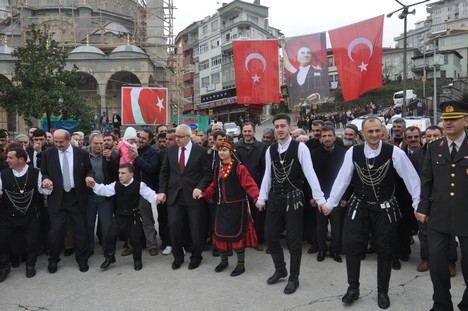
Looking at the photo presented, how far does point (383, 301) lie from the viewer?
4.12 m

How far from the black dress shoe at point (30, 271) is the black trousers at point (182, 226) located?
6.37 ft

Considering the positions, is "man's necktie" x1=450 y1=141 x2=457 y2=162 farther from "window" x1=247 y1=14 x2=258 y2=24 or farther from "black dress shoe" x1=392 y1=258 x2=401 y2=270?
"window" x1=247 y1=14 x2=258 y2=24

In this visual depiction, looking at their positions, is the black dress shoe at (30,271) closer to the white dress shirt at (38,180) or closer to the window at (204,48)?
the white dress shirt at (38,180)

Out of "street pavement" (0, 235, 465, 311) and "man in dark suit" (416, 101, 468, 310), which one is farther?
"street pavement" (0, 235, 465, 311)

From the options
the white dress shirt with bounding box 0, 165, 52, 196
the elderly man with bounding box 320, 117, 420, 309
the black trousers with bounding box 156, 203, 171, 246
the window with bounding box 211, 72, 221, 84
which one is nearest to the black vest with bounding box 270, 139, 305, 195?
the elderly man with bounding box 320, 117, 420, 309

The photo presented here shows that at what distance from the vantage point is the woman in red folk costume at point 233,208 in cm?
519

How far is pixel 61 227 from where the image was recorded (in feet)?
18.3

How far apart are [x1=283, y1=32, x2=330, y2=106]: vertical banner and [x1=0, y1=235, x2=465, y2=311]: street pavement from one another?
174 inches

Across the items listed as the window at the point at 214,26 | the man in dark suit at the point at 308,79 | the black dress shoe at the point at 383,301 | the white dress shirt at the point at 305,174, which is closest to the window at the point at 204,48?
the window at the point at 214,26

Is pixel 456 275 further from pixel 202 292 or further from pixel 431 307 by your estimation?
pixel 202 292

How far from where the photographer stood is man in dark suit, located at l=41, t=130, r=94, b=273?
5.54 metres

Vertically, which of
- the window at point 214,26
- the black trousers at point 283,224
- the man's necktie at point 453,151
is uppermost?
the window at point 214,26

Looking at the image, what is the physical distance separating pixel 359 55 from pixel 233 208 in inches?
207

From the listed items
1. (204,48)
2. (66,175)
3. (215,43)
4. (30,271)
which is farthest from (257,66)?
(204,48)
